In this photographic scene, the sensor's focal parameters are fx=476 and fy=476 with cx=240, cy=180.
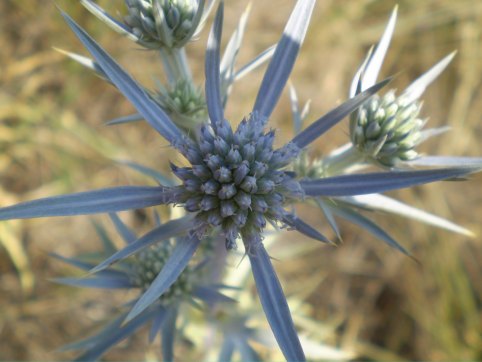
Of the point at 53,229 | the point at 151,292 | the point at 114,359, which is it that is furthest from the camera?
the point at 53,229

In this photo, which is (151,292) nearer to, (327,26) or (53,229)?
(53,229)

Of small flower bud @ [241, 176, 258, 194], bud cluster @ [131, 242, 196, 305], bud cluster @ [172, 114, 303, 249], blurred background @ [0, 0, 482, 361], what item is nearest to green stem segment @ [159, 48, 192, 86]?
bud cluster @ [172, 114, 303, 249]

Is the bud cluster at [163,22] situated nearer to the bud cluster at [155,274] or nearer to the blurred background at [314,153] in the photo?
the bud cluster at [155,274]

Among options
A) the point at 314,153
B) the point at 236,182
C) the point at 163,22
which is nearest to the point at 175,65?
the point at 163,22

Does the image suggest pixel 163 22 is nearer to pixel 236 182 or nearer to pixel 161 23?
pixel 161 23

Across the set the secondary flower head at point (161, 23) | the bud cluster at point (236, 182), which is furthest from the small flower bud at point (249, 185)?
the secondary flower head at point (161, 23)

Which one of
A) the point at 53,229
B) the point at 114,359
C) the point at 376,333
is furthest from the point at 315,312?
the point at 53,229

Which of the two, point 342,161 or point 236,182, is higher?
point 236,182
